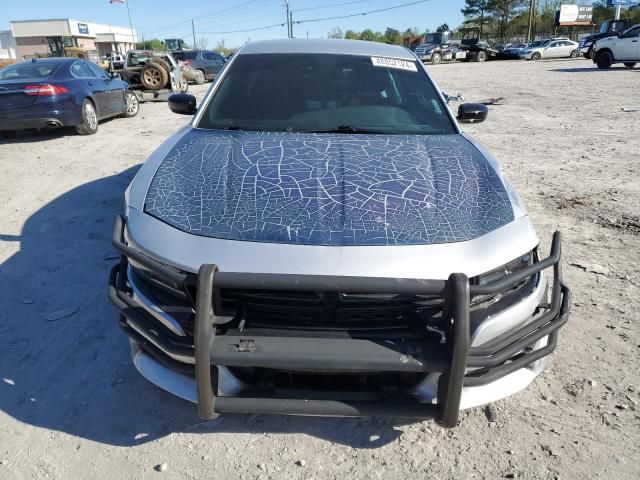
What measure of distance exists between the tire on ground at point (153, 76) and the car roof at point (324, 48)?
39.6ft

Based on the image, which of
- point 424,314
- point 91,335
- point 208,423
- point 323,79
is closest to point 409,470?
point 424,314

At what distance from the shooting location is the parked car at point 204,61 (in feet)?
73.6

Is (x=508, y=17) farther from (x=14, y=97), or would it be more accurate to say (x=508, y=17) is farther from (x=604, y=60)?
(x=14, y=97)

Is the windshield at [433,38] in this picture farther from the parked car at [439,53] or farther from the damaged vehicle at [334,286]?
the damaged vehicle at [334,286]

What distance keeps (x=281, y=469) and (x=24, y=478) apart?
1080 millimetres

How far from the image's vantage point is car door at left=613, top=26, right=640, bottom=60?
2120cm

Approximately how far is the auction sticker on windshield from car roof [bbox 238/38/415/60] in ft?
0.20

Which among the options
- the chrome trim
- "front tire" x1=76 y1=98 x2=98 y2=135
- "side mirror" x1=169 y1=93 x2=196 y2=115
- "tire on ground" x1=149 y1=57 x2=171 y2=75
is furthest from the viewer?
"tire on ground" x1=149 y1=57 x2=171 y2=75

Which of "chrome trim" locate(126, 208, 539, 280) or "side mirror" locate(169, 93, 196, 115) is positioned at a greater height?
"side mirror" locate(169, 93, 196, 115)

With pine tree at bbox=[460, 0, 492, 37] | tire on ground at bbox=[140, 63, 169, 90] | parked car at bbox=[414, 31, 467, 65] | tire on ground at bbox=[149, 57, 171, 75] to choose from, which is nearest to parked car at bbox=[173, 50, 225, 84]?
tire on ground at bbox=[149, 57, 171, 75]

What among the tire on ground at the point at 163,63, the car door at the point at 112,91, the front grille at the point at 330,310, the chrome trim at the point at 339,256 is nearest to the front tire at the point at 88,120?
the car door at the point at 112,91

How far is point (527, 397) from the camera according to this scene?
8.40ft

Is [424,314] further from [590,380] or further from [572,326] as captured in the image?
[572,326]

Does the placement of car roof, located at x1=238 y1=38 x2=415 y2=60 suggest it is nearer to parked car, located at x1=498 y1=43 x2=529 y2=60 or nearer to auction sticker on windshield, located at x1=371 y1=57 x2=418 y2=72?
auction sticker on windshield, located at x1=371 y1=57 x2=418 y2=72
